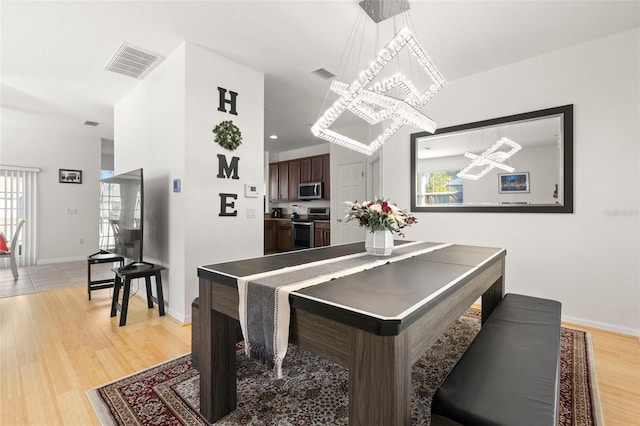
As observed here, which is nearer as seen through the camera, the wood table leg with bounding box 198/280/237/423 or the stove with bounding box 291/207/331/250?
the wood table leg with bounding box 198/280/237/423

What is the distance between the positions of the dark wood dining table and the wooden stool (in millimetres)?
1719

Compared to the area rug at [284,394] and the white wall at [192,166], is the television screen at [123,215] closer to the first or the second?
the white wall at [192,166]

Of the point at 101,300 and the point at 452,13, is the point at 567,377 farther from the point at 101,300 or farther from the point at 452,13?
the point at 101,300

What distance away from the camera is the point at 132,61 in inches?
126

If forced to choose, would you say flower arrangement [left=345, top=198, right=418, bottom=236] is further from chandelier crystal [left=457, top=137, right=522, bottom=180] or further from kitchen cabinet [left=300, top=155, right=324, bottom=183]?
kitchen cabinet [left=300, top=155, right=324, bottom=183]

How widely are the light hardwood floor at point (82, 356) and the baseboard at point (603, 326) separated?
7cm

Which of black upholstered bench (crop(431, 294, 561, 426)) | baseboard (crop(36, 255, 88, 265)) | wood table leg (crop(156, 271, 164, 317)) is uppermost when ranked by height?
black upholstered bench (crop(431, 294, 561, 426))

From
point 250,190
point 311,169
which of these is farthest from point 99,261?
point 311,169

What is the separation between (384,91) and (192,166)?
191cm

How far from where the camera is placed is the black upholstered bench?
37.6 inches

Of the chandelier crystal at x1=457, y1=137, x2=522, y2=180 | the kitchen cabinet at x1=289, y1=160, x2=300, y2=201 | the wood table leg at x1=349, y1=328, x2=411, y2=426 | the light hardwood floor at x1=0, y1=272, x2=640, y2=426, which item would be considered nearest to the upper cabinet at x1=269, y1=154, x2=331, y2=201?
the kitchen cabinet at x1=289, y1=160, x2=300, y2=201

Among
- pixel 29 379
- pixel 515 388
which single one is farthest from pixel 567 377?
pixel 29 379

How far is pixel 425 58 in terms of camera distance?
1.80 metres

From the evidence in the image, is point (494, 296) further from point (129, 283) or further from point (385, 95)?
point (129, 283)
